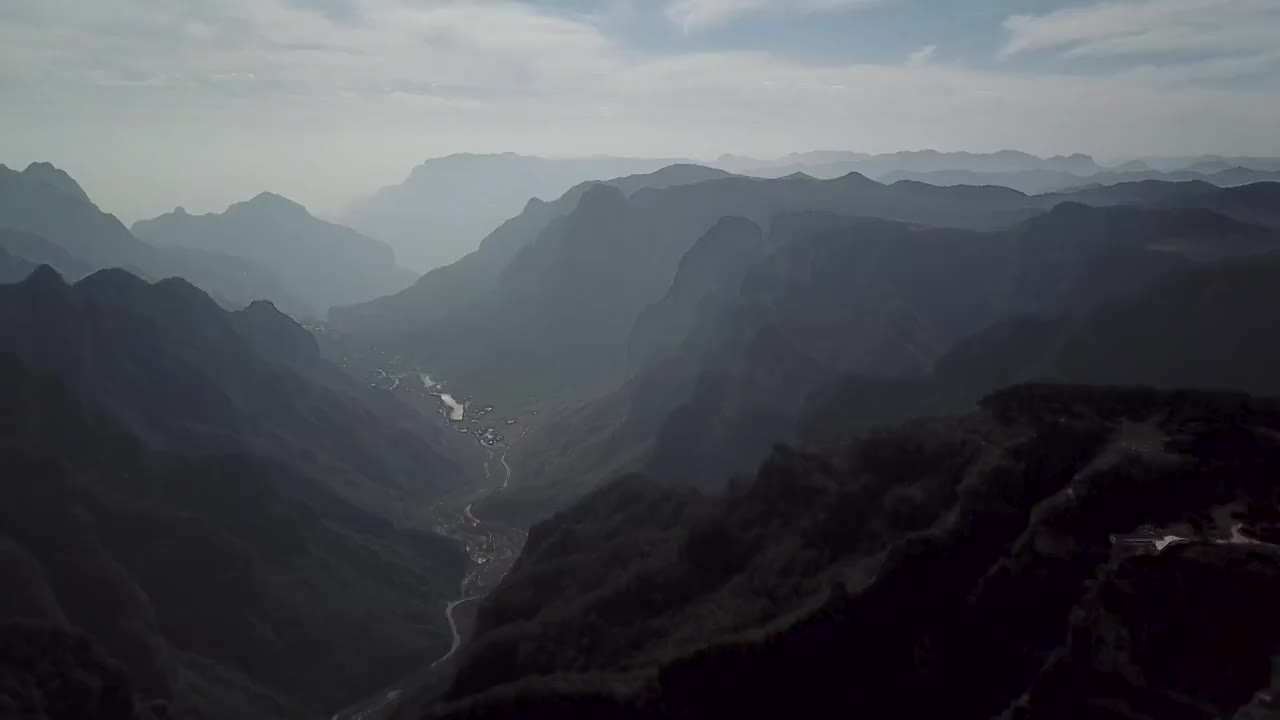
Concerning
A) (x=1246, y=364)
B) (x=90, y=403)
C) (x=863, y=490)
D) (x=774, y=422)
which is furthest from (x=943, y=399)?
(x=90, y=403)

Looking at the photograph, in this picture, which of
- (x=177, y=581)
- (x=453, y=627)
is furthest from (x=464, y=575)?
(x=177, y=581)

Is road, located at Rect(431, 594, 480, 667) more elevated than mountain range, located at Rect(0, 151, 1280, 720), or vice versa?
mountain range, located at Rect(0, 151, 1280, 720)

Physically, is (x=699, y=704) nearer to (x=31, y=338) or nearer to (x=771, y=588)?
(x=771, y=588)

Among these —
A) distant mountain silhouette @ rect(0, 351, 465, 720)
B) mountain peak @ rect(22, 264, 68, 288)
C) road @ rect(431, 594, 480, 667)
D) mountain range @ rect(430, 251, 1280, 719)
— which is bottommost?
road @ rect(431, 594, 480, 667)

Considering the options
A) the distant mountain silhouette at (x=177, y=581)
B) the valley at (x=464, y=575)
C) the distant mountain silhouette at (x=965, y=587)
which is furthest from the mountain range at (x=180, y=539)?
the distant mountain silhouette at (x=965, y=587)

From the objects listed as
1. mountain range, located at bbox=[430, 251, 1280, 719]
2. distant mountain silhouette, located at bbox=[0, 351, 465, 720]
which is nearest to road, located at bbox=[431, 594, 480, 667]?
distant mountain silhouette, located at bbox=[0, 351, 465, 720]

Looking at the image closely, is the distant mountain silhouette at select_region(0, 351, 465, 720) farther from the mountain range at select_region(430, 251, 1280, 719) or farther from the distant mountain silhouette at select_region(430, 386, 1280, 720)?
the distant mountain silhouette at select_region(430, 386, 1280, 720)
